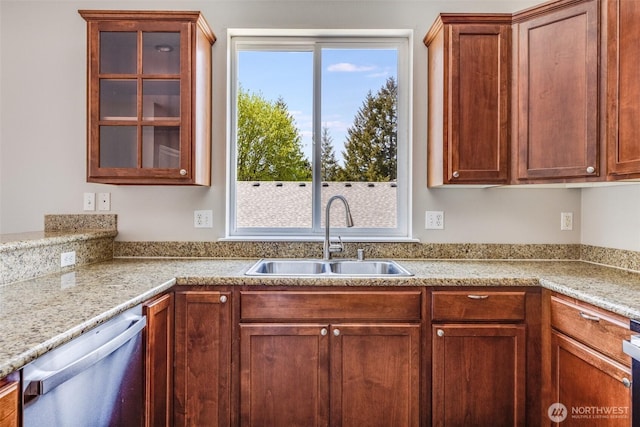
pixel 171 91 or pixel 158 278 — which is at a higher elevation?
pixel 171 91

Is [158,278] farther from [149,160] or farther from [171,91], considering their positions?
[171,91]

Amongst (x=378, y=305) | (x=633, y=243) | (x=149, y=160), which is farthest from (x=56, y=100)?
(x=633, y=243)

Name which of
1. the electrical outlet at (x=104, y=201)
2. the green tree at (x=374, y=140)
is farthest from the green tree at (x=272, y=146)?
the electrical outlet at (x=104, y=201)

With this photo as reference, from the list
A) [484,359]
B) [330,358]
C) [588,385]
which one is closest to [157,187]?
[330,358]

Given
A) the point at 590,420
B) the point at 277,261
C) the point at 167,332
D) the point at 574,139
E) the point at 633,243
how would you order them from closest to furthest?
1. the point at 590,420
2. the point at 167,332
3. the point at 574,139
4. the point at 633,243
5. the point at 277,261

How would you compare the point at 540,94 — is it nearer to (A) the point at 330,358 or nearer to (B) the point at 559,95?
(B) the point at 559,95

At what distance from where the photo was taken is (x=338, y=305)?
1678 mm

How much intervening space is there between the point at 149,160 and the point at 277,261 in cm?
90

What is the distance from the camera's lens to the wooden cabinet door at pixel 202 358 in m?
1.67

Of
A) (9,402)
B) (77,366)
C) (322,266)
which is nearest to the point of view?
(9,402)

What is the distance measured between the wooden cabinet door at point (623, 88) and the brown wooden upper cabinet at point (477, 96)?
426mm

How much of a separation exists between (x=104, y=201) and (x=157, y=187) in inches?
13.2

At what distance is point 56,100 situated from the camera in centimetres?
225

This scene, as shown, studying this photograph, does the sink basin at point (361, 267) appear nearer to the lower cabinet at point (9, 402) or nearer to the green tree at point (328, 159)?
the green tree at point (328, 159)
